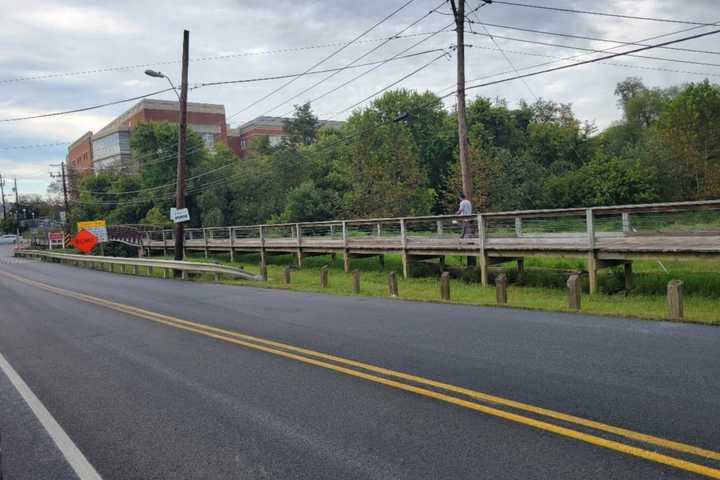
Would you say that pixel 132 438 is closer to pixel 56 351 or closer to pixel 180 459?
pixel 180 459

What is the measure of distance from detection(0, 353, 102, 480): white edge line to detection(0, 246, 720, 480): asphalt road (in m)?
0.07

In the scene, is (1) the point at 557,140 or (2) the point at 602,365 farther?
(1) the point at 557,140

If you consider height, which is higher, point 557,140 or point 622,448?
point 557,140

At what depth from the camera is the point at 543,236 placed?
16422 mm

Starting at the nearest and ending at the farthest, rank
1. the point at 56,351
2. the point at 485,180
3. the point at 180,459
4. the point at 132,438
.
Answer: the point at 180,459 < the point at 132,438 < the point at 56,351 < the point at 485,180

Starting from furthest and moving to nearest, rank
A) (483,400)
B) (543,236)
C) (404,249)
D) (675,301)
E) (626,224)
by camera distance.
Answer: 1. (404,249)
2. (543,236)
3. (626,224)
4. (675,301)
5. (483,400)

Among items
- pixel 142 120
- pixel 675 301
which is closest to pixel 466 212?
pixel 675 301

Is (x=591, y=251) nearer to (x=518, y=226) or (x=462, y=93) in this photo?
(x=518, y=226)

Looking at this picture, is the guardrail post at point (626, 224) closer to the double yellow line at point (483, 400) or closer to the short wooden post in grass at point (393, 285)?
the short wooden post in grass at point (393, 285)

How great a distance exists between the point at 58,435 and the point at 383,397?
2965 mm

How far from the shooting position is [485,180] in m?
36.4

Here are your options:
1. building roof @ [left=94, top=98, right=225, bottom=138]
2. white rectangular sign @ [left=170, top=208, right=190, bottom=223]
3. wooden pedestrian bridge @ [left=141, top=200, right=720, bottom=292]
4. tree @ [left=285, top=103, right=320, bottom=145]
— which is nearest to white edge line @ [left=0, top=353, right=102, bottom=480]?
wooden pedestrian bridge @ [left=141, top=200, right=720, bottom=292]

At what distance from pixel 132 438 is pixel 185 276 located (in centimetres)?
1988

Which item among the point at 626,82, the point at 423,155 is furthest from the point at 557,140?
the point at 626,82
